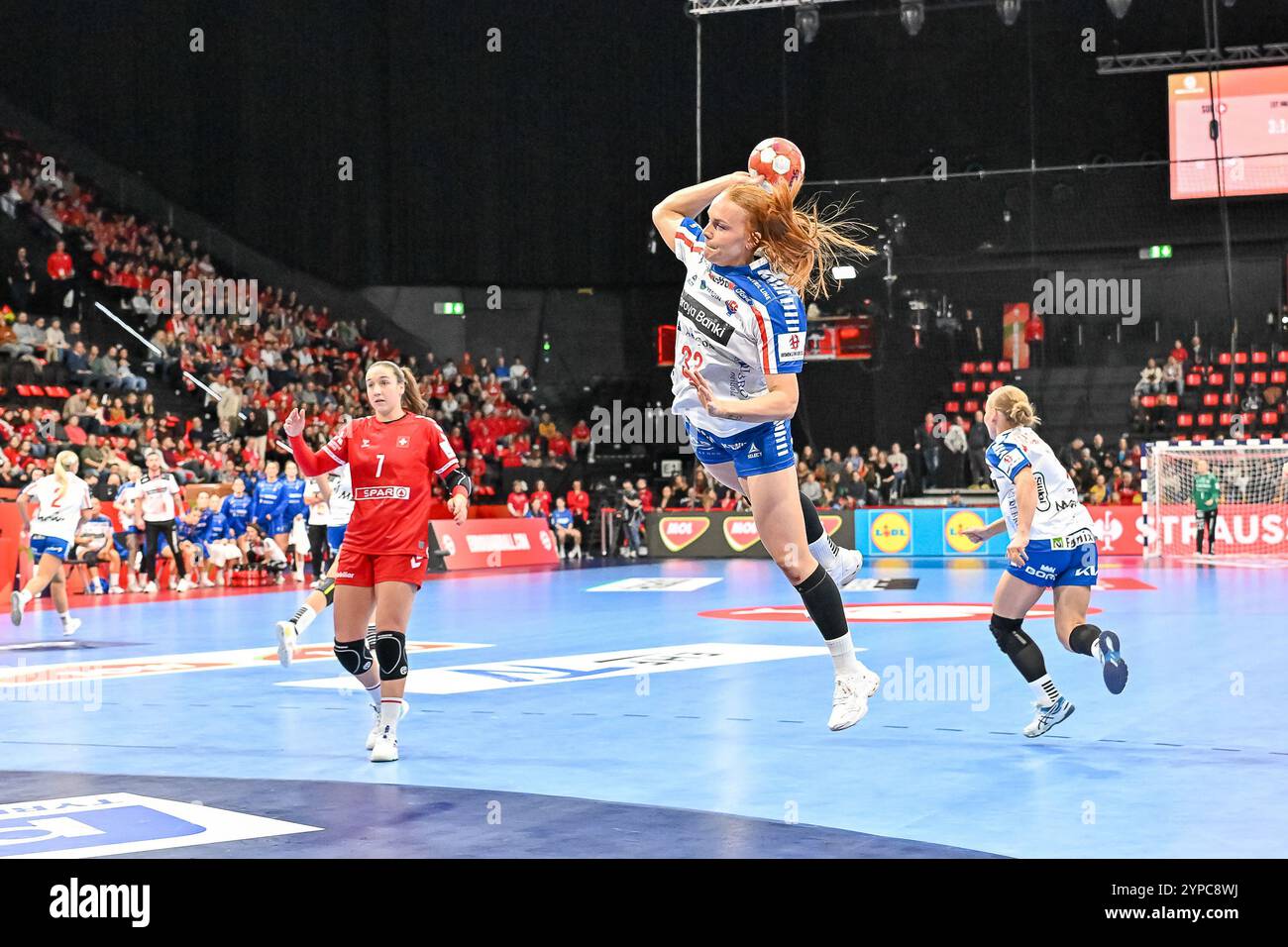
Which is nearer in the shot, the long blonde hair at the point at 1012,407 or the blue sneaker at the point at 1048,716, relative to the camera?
the blue sneaker at the point at 1048,716

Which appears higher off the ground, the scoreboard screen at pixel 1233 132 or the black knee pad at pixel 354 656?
the scoreboard screen at pixel 1233 132

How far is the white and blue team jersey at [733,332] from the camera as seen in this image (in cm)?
580

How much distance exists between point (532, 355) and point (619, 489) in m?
5.53

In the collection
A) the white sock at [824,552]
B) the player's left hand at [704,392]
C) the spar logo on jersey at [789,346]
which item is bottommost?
the white sock at [824,552]

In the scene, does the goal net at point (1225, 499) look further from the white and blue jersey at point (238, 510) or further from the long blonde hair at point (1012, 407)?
the long blonde hair at point (1012, 407)

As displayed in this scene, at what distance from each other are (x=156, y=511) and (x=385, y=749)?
13.9 m

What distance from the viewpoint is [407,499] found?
7.19 metres

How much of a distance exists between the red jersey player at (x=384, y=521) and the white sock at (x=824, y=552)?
1861 millimetres

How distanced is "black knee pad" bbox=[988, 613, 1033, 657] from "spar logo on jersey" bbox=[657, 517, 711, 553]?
21365 mm

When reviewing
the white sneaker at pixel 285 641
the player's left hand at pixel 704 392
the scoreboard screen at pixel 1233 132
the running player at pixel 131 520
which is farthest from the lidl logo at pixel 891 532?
the player's left hand at pixel 704 392

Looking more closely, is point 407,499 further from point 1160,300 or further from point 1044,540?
point 1160,300

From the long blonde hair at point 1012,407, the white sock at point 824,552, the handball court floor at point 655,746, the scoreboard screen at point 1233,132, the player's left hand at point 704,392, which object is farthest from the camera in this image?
the scoreboard screen at point 1233,132

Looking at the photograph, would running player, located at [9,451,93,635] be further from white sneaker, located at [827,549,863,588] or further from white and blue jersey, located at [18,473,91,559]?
white sneaker, located at [827,549,863,588]

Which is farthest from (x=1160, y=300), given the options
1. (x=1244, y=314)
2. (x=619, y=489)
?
(x=619, y=489)
